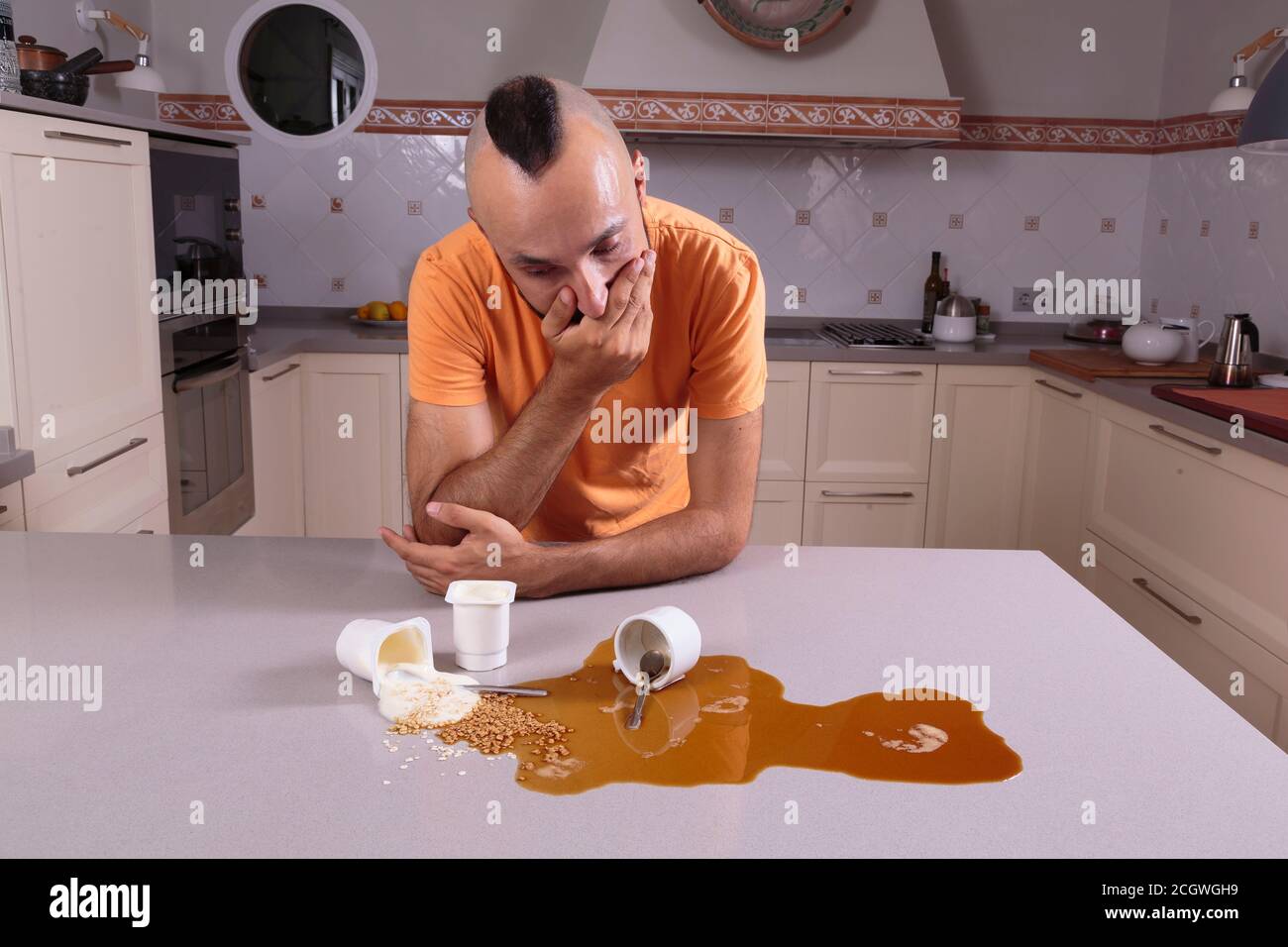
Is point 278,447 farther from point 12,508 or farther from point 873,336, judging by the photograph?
point 873,336

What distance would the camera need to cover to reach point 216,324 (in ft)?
9.39

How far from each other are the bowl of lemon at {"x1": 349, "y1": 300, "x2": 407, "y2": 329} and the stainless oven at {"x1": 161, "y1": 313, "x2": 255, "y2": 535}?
62cm

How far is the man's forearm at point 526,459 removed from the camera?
1.45 m

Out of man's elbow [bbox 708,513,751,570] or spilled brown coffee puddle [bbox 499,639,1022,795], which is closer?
spilled brown coffee puddle [bbox 499,639,1022,795]

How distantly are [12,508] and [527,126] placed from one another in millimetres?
1234

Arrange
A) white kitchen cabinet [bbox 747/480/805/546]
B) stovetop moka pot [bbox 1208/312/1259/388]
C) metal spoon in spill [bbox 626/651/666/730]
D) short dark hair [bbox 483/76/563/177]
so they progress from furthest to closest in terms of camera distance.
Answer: white kitchen cabinet [bbox 747/480/805/546] < stovetop moka pot [bbox 1208/312/1259/388] < short dark hair [bbox 483/76/563/177] < metal spoon in spill [bbox 626/651/666/730]

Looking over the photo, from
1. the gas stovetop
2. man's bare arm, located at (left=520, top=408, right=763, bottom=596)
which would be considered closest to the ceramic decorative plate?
the gas stovetop

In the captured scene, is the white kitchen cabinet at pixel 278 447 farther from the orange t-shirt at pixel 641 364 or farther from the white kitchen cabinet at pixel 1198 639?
the white kitchen cabinet at pixel 1198 639

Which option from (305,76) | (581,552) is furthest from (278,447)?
A: (581,552)

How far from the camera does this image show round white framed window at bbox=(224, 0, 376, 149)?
12.5ft

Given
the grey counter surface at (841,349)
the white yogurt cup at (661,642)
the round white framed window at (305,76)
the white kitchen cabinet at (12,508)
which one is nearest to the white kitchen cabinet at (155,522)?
the white kitchen cabinet at (12,508)

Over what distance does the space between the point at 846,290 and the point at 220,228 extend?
2108 millimetres

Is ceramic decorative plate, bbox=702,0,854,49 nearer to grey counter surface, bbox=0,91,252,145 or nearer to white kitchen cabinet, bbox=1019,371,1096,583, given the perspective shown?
white kitchen cabinet, bbox=1019,371,1096,583
